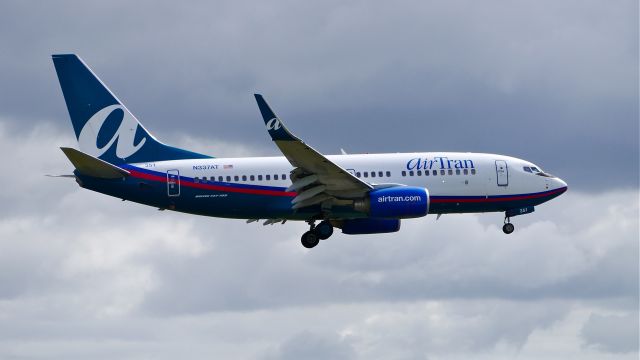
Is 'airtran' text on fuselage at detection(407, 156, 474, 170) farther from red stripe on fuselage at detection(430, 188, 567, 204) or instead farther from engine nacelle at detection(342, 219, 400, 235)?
engine nacelle at detection(342, 219, 400, 235)

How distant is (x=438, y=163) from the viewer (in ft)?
282

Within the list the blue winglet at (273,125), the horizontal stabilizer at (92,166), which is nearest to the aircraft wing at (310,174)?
the blue winglet at (273,125)

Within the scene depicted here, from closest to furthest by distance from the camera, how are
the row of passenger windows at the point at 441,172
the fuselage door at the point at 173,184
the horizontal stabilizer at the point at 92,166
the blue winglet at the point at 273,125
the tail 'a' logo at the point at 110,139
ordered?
the blue winglet at the point at 273,125
the horizontal stabilizer at the point at 92,166
the fuselage door at the point at 173,184
the row of passenger windows at the point at 441,172
the tail 'a' logo at the point at 110,139

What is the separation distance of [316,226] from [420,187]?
7.45 m

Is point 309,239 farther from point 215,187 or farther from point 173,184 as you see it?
point 173,184

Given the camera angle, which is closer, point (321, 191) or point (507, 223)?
point (321, 191)

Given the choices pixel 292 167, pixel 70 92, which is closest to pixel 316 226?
pixel 292 167

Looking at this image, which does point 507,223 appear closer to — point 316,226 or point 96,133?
point 316,226

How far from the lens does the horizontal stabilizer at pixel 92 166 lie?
8000cm

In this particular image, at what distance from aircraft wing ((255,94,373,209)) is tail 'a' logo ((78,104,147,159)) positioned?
10889mm

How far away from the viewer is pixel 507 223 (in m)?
89.2

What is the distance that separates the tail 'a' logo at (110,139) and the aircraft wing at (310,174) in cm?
1089

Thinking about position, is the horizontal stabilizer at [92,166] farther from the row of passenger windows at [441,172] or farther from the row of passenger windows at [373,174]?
the row of passenger windows at [441,172]

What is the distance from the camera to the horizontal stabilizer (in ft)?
262
